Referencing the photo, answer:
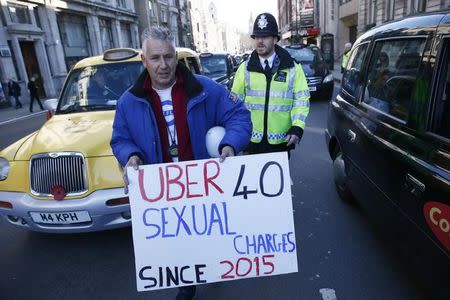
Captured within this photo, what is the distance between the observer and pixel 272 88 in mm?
3240

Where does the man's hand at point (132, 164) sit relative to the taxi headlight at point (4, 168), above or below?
above

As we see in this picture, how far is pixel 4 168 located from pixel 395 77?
346cm

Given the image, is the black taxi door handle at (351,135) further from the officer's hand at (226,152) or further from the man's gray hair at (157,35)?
the man's gray hair at (157,35)

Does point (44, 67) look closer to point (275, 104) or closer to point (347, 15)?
point (275, 104)

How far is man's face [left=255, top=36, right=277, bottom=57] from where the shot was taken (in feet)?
10.4

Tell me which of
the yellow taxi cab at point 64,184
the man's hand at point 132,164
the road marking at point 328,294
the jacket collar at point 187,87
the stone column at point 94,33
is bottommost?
the road marking at point 328,294

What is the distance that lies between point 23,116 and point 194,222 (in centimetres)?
1569

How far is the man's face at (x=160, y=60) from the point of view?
2141 millimetres

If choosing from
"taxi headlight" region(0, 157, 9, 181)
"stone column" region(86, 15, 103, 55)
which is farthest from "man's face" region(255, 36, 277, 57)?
"stone column" region(86, 15, 103, 55)

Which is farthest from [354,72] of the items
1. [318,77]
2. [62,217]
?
[318,77]

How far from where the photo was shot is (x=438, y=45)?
2176mm

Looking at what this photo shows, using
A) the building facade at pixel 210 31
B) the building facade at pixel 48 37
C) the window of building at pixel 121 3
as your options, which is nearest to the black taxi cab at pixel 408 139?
the building facade at pixel 48 37

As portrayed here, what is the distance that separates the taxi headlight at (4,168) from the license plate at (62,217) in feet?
1.59

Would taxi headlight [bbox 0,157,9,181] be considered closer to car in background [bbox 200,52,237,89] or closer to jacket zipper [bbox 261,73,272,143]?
jacket zipper [bbox 261,73,272,143]
